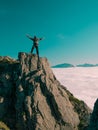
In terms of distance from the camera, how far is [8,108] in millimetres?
39625

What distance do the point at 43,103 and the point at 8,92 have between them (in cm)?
621

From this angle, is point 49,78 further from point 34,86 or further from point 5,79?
point 5,79

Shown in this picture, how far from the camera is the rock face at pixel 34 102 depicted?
3706cm

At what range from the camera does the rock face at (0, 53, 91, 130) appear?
3706 centimetres

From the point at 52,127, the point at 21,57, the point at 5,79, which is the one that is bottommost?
the point at 52,127

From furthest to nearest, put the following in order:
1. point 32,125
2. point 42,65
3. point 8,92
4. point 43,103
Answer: point 42,65 → point 8,92 → point 43,103 → point 32,125

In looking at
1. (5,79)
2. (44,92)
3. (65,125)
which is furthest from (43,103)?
(5,79)

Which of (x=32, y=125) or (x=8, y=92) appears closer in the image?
(x=32, y=125)

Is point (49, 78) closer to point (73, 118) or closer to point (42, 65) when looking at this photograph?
point (42, 65)

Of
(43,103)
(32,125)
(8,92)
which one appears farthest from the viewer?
(8,92)

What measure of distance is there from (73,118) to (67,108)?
1.71 m

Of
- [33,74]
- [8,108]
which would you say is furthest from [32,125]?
[33,74]

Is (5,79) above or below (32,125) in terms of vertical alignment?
above

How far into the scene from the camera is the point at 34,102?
37781 mm
